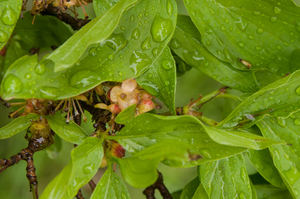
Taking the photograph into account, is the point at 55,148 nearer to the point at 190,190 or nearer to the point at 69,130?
the point at 69,130

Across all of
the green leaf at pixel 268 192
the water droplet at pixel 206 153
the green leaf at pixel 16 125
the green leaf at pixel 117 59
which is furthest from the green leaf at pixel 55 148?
the green leaf at pixel 268 192

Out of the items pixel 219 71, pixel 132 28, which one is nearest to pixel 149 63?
pixel 132 28

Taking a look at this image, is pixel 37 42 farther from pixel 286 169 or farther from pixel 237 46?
pixel 286 169

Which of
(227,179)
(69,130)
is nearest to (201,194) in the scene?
(227,179)

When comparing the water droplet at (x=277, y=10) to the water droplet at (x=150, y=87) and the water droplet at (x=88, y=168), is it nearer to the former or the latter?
the water droplet at (x=150, y=87)

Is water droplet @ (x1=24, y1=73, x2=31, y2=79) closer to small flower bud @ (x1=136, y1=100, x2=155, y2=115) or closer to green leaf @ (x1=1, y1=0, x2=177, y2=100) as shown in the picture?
green leaf @ (x1=1, y1=0, x2=177, y2=100)

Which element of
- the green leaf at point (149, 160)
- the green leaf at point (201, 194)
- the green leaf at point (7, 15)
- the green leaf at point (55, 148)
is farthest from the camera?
the green leaf at point (55, 148)
